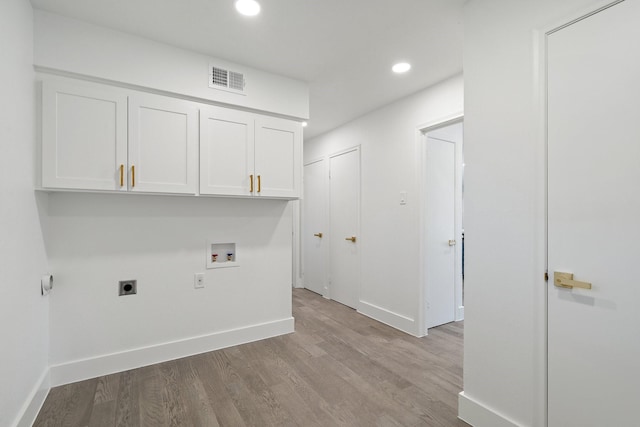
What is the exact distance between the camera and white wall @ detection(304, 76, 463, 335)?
124 inches

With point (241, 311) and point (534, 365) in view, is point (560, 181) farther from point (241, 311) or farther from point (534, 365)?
point (241, 311)

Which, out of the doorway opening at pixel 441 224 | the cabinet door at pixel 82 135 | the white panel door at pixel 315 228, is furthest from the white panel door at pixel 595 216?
the white panel door at pixel 315 228

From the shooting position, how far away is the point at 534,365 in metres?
1.55

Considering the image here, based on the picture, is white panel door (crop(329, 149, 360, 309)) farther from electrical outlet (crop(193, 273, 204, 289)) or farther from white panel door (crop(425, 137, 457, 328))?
electrical outlet (crop(193, 273, 204, 289))

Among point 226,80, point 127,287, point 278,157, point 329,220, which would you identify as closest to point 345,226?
point 329,220

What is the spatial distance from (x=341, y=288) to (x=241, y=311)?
179 centimetres

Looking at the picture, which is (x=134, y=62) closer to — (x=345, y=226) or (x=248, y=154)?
(x=248, y=154)

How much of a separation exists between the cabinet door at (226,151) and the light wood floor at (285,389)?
4.83 feet

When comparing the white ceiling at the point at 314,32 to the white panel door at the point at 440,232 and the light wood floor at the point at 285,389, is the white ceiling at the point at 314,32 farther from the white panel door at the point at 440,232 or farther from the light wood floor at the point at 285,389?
the light wood floor at the point at 285,389

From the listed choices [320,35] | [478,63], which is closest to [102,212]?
[320,35]

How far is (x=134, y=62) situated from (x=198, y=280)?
1.84 meters

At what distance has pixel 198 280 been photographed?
2.72 metres

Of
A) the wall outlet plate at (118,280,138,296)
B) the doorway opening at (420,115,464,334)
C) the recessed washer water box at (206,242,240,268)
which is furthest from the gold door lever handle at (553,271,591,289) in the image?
the wall outlet plate at (118,280,138,296)

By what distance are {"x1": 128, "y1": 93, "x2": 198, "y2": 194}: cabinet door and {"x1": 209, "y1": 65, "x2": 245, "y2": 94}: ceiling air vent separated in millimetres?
306
